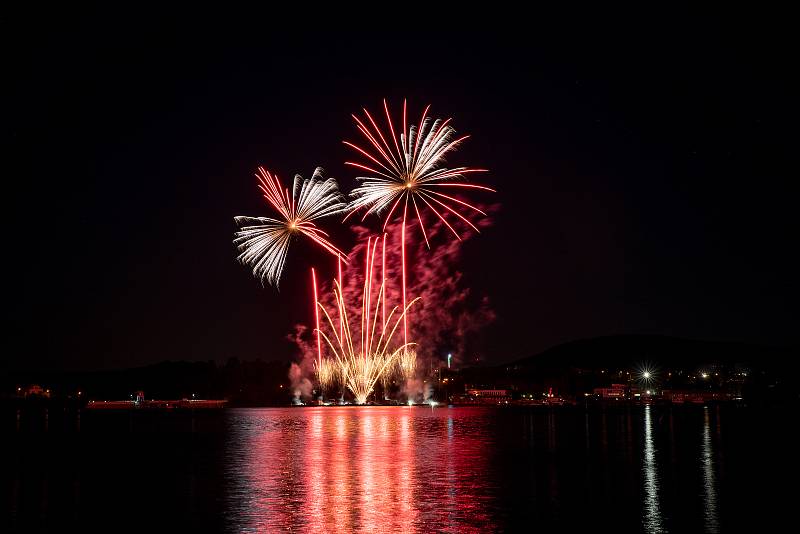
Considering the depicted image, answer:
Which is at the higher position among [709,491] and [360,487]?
[360,487]

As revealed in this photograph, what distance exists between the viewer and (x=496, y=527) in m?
16.1

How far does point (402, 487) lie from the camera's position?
2134cm

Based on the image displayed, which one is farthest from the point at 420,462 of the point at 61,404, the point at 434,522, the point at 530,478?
the point at 61,404

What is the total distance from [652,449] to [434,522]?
22618 millimetres

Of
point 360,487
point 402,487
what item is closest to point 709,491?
point 402,487

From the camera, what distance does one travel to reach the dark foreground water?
55.5ft

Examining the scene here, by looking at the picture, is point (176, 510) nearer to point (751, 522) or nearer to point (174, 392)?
point (751, 522)

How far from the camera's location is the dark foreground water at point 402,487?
16922 millimetres

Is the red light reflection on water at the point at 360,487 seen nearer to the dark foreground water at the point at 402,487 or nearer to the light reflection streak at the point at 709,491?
the dark foreground water at the point at 402,487

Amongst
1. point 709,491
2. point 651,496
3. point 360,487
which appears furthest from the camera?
point 709,491

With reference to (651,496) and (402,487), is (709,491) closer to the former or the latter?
(651,496)

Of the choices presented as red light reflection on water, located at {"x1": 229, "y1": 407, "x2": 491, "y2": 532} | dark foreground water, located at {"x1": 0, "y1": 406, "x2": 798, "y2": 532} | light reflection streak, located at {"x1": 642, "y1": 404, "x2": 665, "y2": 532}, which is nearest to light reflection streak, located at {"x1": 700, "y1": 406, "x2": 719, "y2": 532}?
dark foreground water, located at {"x1": 0, "y1": 406, "x2": 798, "y2": 532}

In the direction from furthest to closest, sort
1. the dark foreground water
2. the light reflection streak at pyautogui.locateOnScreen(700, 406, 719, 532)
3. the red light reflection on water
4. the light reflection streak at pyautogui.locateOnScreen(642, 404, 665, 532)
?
the light reflection streak at pyautogui.locateOnScreen(700, 406, 719, 532)
the dark foreground water
the light reflection streak at pyautogui.locateOnScreen(642, 404, 665, 532)
the red light reflection on water

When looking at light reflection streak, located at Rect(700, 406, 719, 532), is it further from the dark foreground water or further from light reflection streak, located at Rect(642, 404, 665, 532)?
light reflection streak, located at Rect(642, 404, 665, 532)
